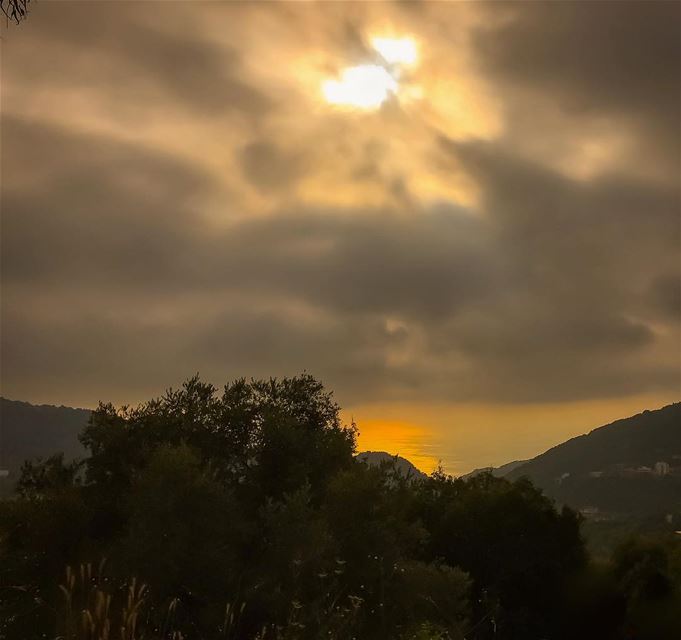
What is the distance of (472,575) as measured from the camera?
149 feet

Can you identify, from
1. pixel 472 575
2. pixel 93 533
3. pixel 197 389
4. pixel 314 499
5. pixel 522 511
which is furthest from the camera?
pixel 522 511

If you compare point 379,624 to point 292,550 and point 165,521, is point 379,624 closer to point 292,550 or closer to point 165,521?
point 292,550

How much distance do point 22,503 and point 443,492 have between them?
32806 millimetres

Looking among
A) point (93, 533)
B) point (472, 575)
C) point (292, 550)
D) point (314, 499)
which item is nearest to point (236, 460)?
point (314, 499)

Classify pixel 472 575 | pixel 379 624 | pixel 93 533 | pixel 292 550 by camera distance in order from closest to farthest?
pixel 292 550
pixel 379 624
pixel 93 533
pixel 472 575

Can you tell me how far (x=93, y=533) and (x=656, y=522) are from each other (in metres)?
134

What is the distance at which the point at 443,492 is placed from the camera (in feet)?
168

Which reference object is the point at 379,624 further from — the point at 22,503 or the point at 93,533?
the point at 22,503

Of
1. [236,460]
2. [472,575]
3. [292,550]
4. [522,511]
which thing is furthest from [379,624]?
[522,511]

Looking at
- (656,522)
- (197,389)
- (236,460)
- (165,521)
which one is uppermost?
(197,389)

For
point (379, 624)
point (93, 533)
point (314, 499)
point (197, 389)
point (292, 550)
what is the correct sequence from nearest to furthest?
point (292, 550) < point (379, 624) < point (93, 533) < point (314, 499) < point (197, 389)

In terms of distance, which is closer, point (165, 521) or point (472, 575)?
point (165, 521)

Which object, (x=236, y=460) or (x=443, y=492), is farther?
(x=443, y=492)

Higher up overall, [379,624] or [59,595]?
[59,595]
